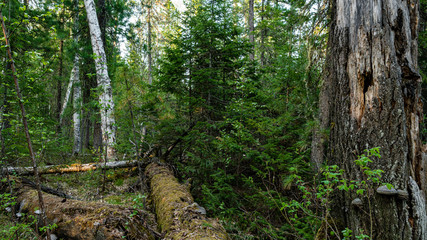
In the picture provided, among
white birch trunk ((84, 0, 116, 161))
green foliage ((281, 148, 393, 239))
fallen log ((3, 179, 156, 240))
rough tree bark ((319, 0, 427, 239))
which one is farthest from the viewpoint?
white birch trunk ((84, 0, 116, 161))

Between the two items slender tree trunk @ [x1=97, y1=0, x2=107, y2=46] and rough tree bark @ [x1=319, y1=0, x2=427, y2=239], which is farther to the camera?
slender tree trunk @ [x1=97, y1=0, x2=107, y2=46]

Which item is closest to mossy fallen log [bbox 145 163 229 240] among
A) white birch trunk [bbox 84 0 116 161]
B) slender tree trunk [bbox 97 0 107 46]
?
white birch trunk [bbox 84 0 116 161]

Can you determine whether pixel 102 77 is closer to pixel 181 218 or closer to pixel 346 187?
pixel 181 218

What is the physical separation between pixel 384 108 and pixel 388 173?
0.77m

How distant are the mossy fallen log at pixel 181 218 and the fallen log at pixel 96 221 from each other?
322 millimetres

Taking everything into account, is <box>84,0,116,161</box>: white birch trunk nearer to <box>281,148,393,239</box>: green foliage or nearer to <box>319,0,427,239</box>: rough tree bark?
<box>281,148,393,239</box>: green foliage

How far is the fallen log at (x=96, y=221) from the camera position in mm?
2949

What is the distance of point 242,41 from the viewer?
7.05 meters

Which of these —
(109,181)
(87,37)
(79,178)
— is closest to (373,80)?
(109,181)

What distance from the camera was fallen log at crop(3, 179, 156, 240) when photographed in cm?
295

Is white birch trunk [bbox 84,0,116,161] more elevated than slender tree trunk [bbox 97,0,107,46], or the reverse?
slender tree trunk [bbox 97,0,107,46]

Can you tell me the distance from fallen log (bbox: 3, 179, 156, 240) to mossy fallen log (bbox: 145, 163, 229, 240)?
0.32 meters

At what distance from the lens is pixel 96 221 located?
120 inches

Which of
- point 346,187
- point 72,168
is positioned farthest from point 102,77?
point 346,187
